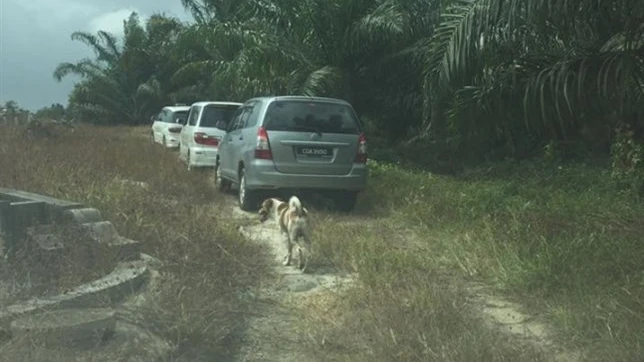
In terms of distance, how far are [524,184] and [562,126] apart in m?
5.04

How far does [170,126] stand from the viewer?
78.8 feet

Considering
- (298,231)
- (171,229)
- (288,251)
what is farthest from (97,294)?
(288,251)

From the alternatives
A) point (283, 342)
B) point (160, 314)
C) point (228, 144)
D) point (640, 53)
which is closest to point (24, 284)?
point (160, 314)

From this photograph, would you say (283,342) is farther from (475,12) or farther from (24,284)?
(475,12)

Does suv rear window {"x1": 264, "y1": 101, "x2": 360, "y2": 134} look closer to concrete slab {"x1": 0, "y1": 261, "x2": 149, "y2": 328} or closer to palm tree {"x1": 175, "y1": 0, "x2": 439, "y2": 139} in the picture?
concrete slab {"x1": 0, "y1": 261, "x2": 149, "y2": 328}

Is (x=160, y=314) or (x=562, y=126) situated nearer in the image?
(x=160, y=314)

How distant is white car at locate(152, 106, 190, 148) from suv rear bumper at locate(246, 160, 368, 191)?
12.1 m

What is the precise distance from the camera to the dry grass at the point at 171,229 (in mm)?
5852

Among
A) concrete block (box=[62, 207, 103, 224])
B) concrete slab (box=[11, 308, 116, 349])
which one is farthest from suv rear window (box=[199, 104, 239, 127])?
concrete slab (box=[11, 308, 116, 349])

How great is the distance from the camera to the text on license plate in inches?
452

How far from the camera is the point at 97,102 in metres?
41.6

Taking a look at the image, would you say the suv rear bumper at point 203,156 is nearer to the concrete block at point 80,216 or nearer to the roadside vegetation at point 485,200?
the roadside vegetation at point 485,200

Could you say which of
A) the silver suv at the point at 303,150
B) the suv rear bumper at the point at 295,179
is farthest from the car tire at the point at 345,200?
the suv rear bumper at the point at 295,179

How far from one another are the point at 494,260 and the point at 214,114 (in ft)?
33.0
